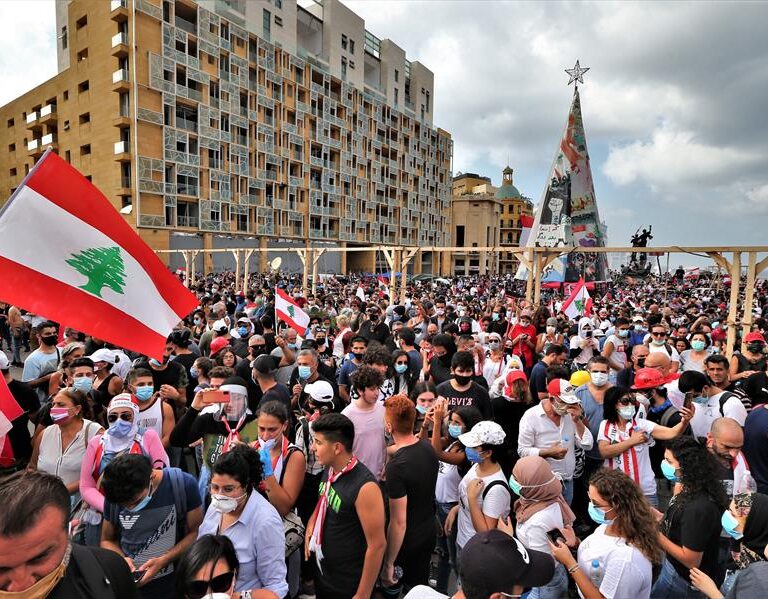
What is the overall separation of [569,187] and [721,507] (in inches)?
806

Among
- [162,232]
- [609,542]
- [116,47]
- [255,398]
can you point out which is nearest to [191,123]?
[116,47]

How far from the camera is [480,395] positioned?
421 cm

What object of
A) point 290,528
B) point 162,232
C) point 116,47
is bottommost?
point 290,528

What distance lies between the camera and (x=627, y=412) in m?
3.58

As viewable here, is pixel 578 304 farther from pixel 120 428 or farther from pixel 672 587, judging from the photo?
pixel 120 428

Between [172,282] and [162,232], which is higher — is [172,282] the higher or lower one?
the lower one

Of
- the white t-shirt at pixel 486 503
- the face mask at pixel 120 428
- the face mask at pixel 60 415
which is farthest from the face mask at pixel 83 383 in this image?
the white t-shirt at pixel 486 503

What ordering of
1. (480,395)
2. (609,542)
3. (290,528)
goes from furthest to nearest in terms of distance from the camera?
1. (480,395)
2. (290,528)
3. (609,542)

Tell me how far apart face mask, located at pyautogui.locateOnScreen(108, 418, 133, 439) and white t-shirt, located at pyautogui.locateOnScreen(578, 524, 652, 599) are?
118 inches

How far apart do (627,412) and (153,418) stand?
3994 millimetres

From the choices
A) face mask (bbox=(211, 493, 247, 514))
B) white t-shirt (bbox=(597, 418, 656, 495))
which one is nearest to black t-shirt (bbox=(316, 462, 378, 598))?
face mask (bbox=(211, 493, 247, 514))

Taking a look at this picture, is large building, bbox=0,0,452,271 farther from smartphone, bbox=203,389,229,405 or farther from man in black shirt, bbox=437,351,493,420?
smartphone, bbox=203,389,229,405

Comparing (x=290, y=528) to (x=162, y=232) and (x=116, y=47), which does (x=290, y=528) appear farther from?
(x=116, y=47)

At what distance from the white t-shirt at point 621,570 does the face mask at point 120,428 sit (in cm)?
299
